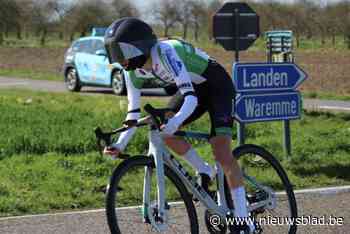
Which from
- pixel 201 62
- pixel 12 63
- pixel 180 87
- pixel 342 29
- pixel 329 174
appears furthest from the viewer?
pixel 342 29

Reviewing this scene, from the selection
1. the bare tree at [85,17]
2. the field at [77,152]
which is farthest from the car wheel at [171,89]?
the bare tree at [85,17]

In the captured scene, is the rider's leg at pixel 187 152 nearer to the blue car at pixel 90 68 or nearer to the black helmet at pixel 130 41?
the black helmet at pixel 130 41

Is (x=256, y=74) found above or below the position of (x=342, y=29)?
above

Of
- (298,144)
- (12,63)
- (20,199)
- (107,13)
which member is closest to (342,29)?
(107,13)

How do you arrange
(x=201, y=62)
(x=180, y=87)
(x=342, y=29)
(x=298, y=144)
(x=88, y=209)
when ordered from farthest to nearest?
(x=342, y=29)
(x=298, y=144)
(x=88, y=209)
(x=201, y=62)
(x=180, y=87)

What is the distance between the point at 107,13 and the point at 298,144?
74.5 m

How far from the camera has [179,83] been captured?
17.5ft

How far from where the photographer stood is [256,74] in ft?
32.0

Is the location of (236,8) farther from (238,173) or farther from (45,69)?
(45,69)

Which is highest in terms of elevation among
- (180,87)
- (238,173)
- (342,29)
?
(180,87)

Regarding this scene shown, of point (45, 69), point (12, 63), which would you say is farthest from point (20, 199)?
point (12, 63)

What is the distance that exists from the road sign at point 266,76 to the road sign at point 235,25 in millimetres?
863

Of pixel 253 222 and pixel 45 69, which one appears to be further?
pixel 45 69

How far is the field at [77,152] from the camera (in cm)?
833
